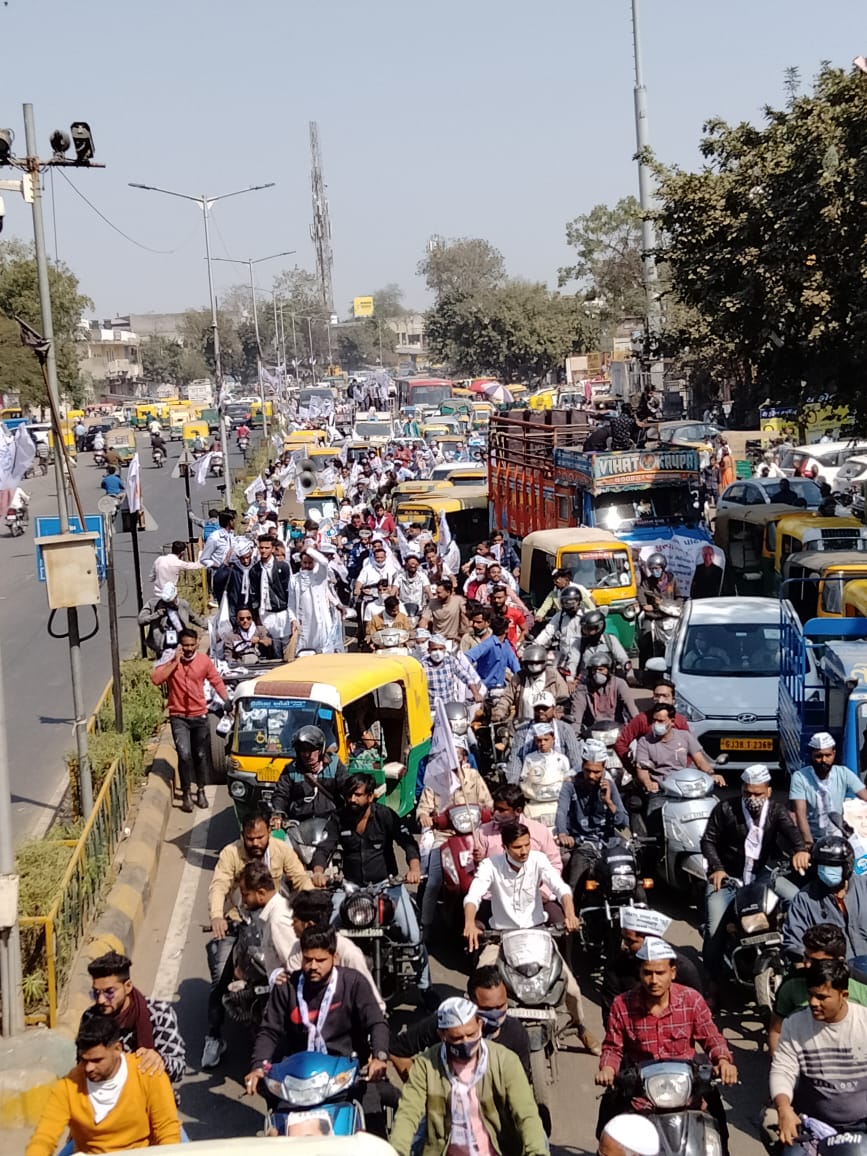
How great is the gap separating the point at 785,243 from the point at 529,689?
1000 cm

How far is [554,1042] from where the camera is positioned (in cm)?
728

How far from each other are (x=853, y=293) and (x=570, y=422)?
823 centimetres

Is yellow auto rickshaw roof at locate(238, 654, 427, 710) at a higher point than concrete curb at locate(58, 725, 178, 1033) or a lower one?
higher

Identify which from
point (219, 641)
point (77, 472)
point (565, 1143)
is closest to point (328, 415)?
point (77, 472)

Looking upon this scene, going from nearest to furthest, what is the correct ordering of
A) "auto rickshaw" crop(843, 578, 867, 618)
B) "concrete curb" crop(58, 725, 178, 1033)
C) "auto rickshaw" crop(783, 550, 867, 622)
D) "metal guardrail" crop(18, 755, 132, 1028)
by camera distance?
"metal guardrail" crop(18, 755, 132, 1028) → "concrete curb" crop(58, 725, 178, 1033) → "auto rickshaw" crop(843, 578, 867, 618) → "auto rickshaw" crop(783, 550, 867, 622)

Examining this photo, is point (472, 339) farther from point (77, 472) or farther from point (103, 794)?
point (103, 794)

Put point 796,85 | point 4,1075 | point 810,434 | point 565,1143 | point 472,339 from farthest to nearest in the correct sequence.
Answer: point 472,339 < point 810,434 < point 796,85 < point 4,1075 < point 565,1143

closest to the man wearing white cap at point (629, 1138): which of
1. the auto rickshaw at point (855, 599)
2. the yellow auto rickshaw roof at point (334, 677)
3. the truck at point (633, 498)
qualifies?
the yellow auto rickshaw roof at point (334, 677)

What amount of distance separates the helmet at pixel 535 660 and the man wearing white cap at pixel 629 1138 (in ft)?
24.1

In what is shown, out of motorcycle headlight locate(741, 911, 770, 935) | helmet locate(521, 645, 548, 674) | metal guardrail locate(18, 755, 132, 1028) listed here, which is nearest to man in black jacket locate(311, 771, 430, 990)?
metal guardrail locate(18, 755, 132, 1028)

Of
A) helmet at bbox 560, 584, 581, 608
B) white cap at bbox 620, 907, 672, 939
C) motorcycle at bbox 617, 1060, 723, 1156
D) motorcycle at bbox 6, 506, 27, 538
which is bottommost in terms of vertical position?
motorcycle at bbox 6, 506, 27, 538

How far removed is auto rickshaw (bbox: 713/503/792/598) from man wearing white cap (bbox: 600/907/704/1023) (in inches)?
509

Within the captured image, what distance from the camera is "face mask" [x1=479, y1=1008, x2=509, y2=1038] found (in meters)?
5.85

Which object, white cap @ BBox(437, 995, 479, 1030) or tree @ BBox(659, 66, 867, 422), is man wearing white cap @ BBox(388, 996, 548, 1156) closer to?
white cap @ BBox(437, 995, 479, 1030)
